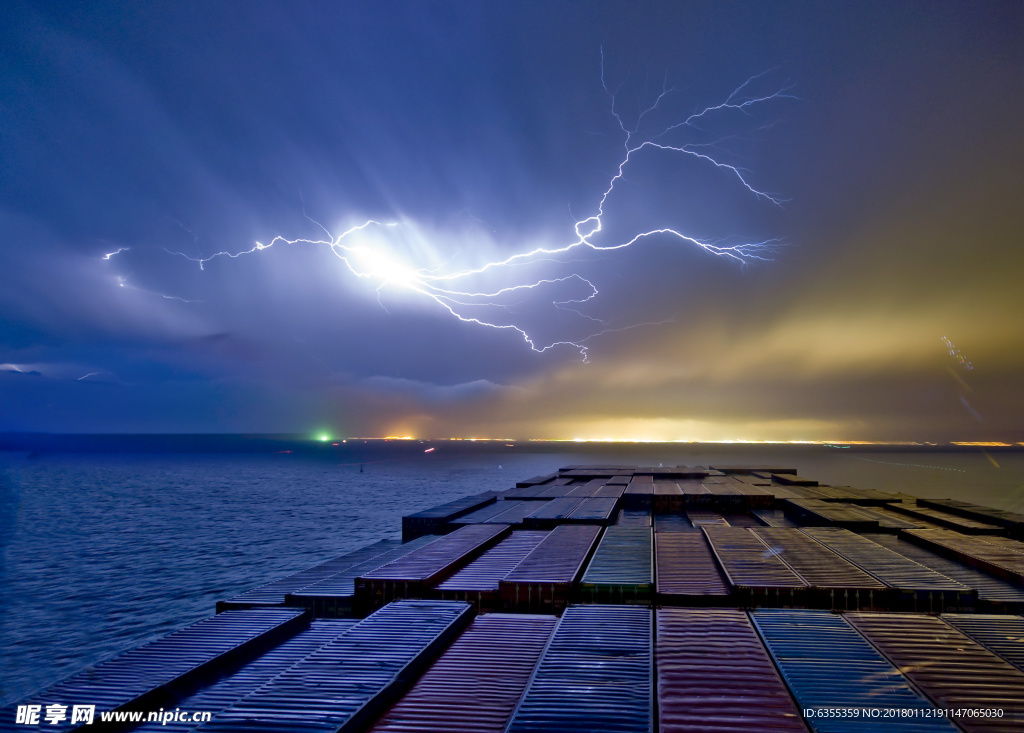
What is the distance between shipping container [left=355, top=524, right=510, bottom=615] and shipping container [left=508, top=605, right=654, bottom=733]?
7.64m

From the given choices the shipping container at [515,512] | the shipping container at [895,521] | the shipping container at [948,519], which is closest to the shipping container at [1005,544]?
the shipping container at [948,519]

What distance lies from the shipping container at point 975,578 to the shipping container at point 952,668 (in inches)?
228

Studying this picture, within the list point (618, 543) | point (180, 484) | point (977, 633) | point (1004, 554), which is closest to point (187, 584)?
point (618, 543)

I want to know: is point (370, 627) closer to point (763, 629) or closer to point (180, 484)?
point (763, 629)

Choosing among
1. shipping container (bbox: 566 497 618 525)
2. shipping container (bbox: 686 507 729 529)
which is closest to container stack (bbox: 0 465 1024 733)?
shipping container (bbox: 566 497 618 525)

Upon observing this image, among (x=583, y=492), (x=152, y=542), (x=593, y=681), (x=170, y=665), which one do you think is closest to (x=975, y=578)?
(x=593, y=681)

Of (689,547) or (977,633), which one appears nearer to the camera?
(977,633)

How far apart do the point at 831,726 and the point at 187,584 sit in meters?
42.7

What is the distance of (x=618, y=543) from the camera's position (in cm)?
2897

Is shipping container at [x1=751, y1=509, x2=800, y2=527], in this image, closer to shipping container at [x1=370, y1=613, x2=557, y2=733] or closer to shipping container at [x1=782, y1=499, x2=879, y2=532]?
shipping container at [x1=782, y1=499, x2=879, y2=532]

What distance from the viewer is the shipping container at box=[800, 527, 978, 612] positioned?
63.6 feet

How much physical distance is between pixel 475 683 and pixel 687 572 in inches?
526

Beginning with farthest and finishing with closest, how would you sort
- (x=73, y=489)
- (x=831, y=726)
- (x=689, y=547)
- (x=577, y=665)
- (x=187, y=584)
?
(x=73, y=489), (x=187, y=584), (x=689, y=547), (x=577, y=665), (x=831, y=726)

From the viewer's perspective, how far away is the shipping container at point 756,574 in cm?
1905
